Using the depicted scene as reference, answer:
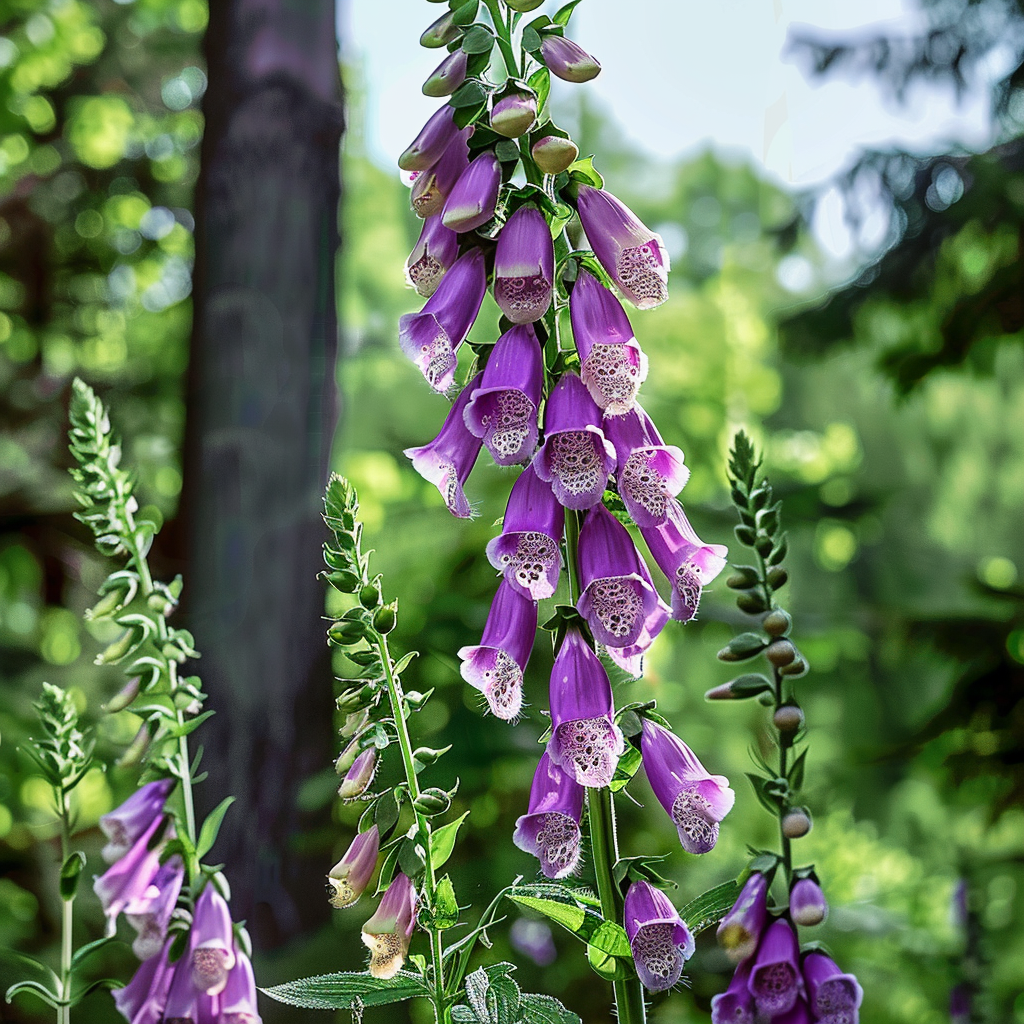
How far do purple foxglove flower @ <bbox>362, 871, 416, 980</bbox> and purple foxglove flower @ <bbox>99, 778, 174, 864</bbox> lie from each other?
0.27m

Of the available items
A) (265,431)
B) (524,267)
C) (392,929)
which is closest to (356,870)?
(392,929)

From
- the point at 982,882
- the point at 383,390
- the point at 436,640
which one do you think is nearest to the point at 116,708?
the point at 436,640

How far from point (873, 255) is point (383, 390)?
4276 millimetres

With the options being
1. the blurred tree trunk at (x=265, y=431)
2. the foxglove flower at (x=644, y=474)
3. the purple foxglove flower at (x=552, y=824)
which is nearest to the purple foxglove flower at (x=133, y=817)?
the purple foxglove flower at (x=552, y=824)

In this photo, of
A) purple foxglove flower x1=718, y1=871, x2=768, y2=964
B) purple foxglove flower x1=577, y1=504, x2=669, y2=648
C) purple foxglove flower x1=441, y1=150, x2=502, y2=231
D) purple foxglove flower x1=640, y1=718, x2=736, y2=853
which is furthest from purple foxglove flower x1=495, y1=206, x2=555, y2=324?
purple foxglove flower x1=718, y1=871, x2=768, y2=964

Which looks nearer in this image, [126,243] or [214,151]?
[214,151]

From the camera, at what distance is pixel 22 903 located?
2.51m

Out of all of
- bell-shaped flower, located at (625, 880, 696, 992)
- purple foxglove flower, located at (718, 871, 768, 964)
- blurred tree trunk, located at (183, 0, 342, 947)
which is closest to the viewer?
bell-shaped flower, located at (625, 880, 696, 992)

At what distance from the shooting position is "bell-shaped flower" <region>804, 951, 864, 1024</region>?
698 mm

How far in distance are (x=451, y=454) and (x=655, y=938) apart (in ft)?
1.00

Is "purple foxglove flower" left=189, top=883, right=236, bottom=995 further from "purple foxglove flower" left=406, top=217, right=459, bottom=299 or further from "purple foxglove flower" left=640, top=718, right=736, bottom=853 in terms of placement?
"purple foxglove flower" left=406, top=217, right=459, bottom=299

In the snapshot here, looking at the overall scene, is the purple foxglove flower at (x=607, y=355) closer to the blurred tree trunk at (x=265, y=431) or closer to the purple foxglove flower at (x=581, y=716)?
the purple foxglove flower at (x=581, y=716)

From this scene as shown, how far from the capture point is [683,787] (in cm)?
62

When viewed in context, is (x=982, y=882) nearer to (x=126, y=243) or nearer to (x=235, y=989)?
(x=235, y=989)
